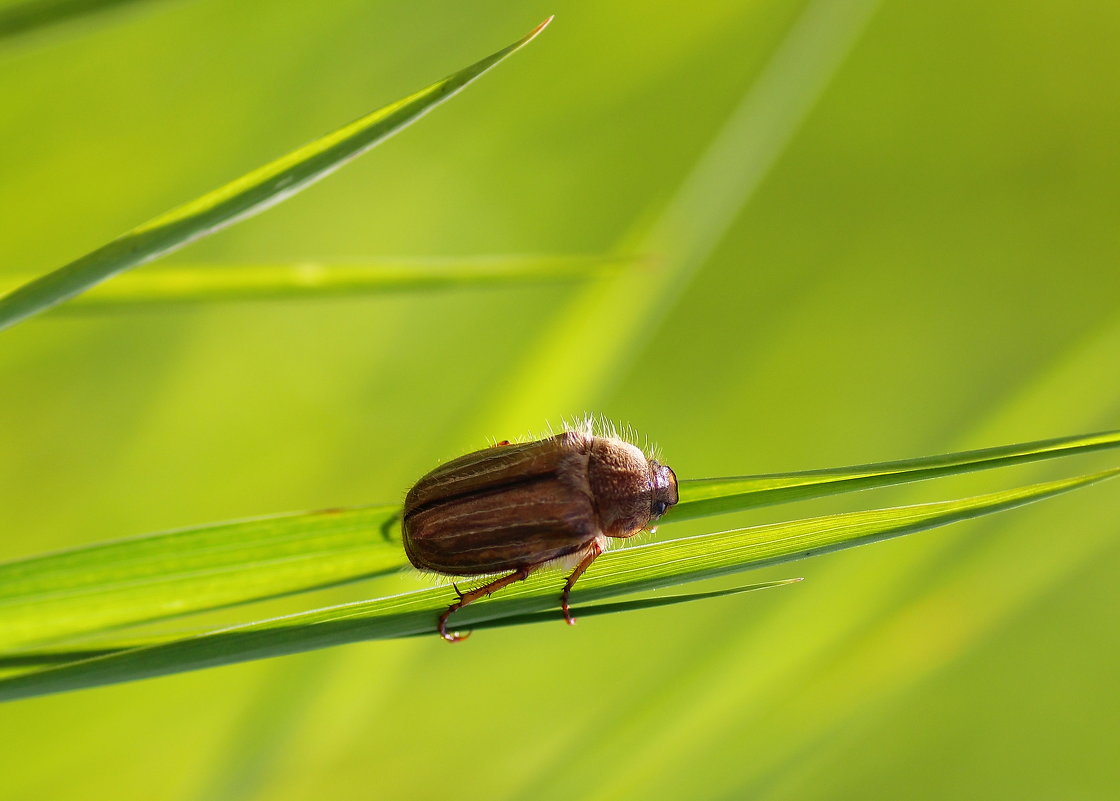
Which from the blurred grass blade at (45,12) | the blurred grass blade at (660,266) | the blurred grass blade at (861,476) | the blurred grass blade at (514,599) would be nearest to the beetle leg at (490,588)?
the blurred grass blade at (514,599)

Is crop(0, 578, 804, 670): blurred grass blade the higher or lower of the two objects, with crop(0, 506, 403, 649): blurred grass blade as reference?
lower

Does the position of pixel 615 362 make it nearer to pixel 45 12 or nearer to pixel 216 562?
pixel 216 562

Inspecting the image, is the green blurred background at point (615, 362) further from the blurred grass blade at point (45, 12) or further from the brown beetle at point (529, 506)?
the brown beetle at point (529, 506)

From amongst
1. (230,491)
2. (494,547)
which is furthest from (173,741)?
(494,547)

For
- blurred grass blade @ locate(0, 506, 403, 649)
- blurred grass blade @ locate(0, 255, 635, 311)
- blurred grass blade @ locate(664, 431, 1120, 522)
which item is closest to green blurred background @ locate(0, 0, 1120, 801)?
blurred grass blade @ locate(0, 255, 635, 311)

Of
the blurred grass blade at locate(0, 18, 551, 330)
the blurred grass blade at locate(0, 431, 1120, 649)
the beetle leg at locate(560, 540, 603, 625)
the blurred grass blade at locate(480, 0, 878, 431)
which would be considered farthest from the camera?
the blurred grass blade at locate(480, 0, 878, 431)

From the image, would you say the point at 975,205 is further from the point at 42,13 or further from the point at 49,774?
the point at 49,774

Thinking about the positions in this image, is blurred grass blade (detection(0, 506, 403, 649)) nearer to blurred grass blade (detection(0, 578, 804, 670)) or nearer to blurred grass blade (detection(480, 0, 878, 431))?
blurred grass blade (detection(0, 578, 804, 670))

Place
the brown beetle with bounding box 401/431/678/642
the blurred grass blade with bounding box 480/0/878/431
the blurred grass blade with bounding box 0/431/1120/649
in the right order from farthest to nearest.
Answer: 1. the blurred grass blade with bounding box 480/0/878/431
2. the brown beetle with bounding box 401/431/678/642
3. the blurred grass blade with bounding box 0/431/1120/649
